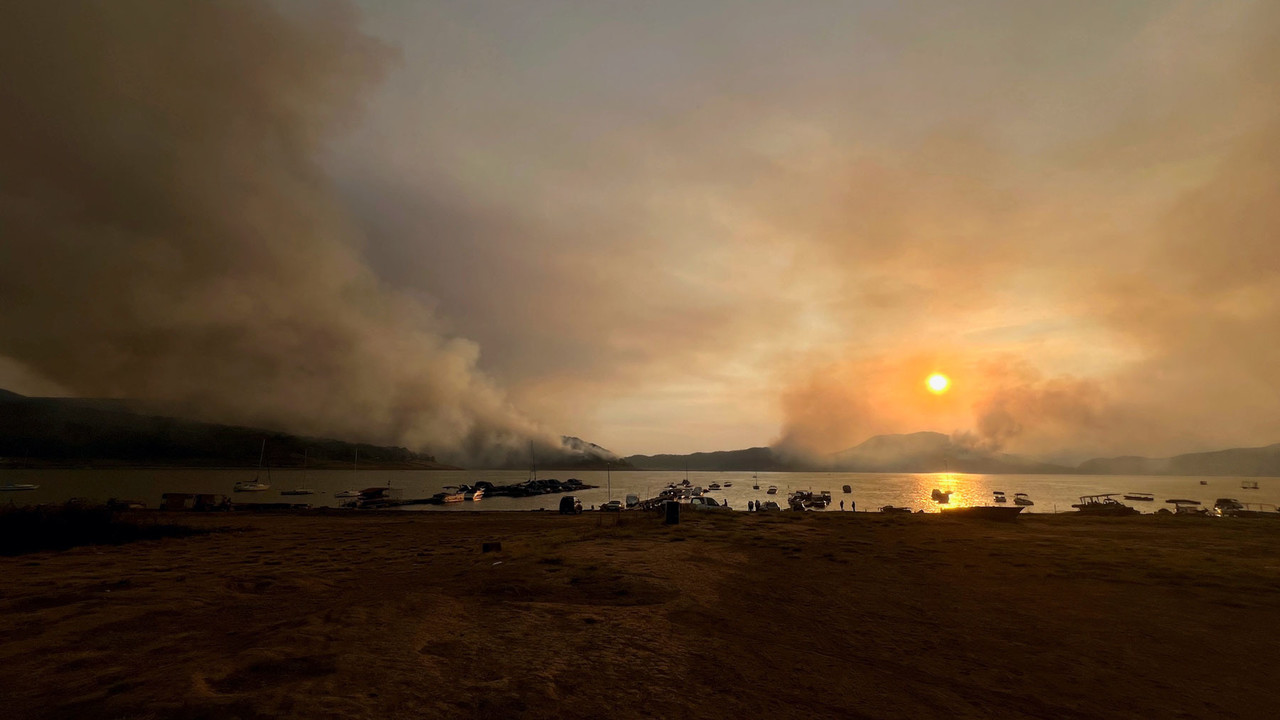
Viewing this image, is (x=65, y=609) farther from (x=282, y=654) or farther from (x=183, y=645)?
(x=282, y=654)

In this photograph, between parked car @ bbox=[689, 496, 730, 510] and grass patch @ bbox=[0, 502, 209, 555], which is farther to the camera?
parked car @ bbox=[689, 496, 730, 510]

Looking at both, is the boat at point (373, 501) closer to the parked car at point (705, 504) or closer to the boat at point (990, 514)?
the parked car at point (705, 504)

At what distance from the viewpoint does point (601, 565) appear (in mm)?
17297

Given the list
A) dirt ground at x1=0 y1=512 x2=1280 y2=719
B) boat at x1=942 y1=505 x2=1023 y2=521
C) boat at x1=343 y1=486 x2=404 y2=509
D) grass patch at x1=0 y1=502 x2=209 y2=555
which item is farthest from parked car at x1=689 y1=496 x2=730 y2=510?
boat at x1=343 y1=486 x2=404 y2=509

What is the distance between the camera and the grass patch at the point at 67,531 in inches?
874

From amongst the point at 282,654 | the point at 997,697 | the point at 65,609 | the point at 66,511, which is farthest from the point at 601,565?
the point at 66,511

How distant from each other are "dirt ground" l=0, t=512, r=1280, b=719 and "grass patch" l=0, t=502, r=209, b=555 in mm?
2963

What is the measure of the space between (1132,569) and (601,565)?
17780mm

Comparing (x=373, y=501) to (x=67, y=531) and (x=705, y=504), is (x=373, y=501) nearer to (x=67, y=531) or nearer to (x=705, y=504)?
(x=705, y=504)

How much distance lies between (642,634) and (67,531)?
100.0 feet

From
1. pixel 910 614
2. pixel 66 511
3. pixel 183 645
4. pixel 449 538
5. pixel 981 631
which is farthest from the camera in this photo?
pixel 66 511

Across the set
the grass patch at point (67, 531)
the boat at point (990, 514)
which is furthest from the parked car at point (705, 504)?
the grass patch at point (67, 531)

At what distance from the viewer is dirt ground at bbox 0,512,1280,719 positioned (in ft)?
23.6

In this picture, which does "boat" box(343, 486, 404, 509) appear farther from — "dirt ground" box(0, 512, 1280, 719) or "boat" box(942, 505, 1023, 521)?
"boat" box(942, 505, 1023, 521)
